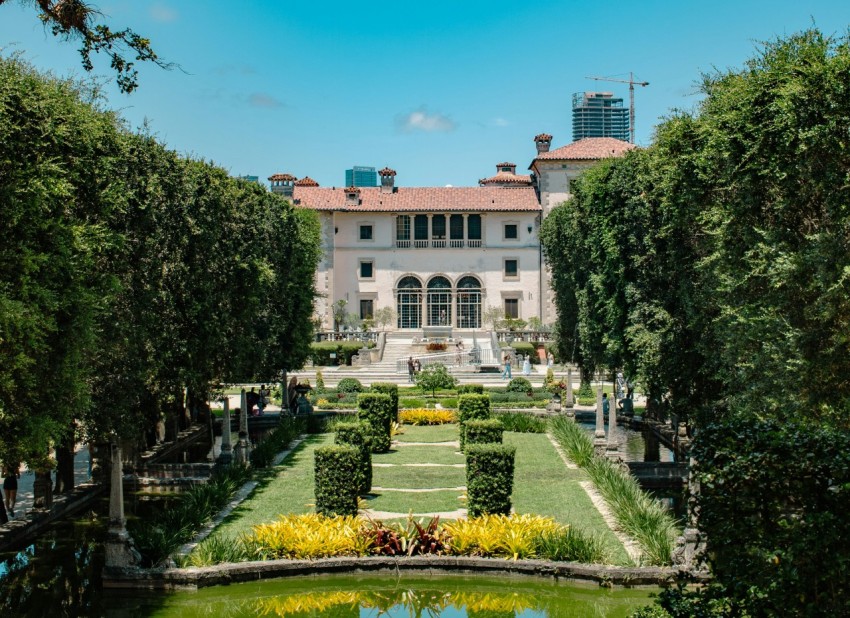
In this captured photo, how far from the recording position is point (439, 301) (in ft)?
190

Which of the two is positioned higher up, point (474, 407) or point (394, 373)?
point (394, 373)

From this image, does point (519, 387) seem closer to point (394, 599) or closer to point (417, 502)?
point (417, 502)

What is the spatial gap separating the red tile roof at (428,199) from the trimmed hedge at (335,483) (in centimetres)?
4348

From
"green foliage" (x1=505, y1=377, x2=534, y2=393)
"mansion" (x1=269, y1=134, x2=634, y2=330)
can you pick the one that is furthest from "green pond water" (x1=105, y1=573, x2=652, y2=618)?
"mansion" (x1=269, y1=134, x2=634, y2=330)

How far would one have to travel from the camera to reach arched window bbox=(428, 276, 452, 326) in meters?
57.8

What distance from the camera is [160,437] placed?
24.9m

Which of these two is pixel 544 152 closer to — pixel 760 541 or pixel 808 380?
pixel 808 380

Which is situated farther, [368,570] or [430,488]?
Answer: [430,488]

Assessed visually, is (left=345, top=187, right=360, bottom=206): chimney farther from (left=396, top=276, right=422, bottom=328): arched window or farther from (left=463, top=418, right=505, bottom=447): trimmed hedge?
(left=463, top=418, right=505, bottom=447): trimmed hedge

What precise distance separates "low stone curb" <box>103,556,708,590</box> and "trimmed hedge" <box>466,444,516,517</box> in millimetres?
1753

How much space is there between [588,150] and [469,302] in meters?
11.3

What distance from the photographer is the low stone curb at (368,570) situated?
38.7 ft

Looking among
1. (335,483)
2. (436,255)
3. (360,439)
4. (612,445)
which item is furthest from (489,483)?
(436,255)

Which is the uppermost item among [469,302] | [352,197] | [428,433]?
[352,197]
